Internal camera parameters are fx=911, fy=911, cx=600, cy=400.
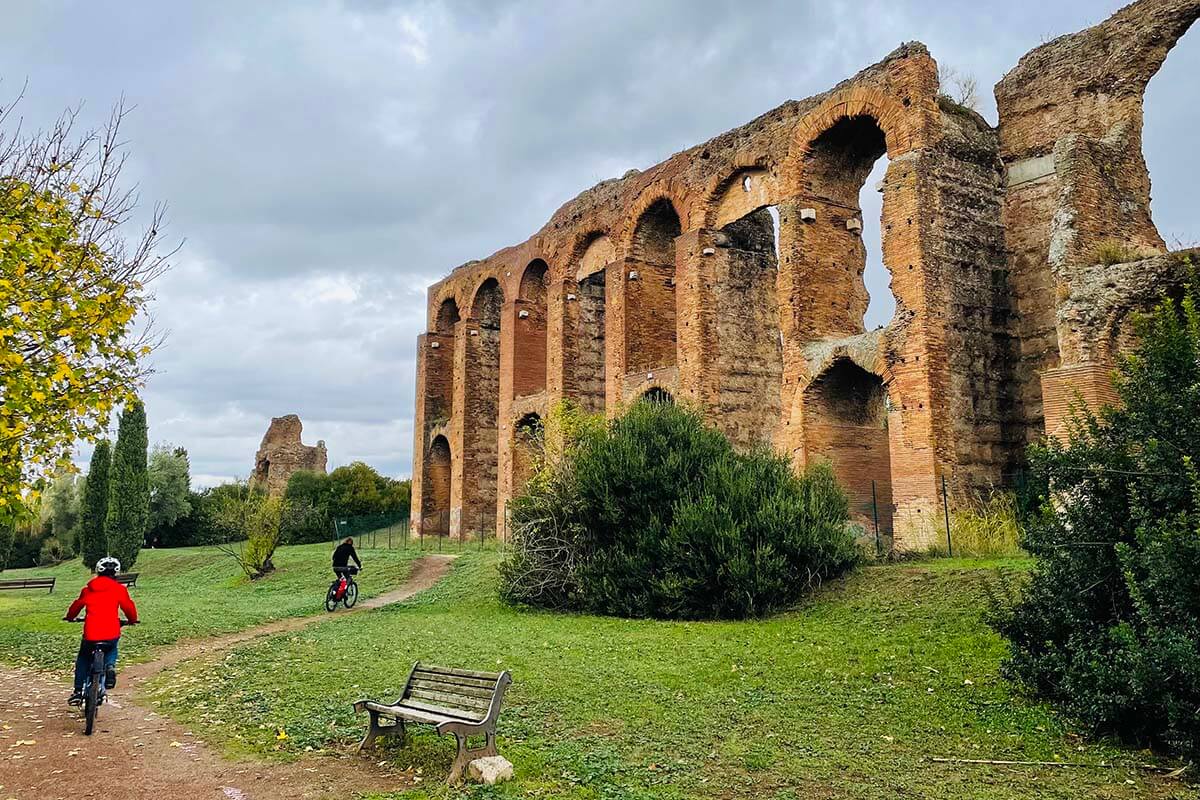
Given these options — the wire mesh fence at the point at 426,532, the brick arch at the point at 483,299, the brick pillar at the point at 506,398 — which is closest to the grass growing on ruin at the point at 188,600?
the wire mesh fence at the point at 426,532

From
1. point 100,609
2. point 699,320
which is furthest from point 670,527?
point 699,320

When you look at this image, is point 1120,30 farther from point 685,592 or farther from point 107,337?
point 107,337

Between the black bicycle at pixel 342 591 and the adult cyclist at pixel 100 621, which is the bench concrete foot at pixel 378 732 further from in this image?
the black bicycle at pixel 342 591

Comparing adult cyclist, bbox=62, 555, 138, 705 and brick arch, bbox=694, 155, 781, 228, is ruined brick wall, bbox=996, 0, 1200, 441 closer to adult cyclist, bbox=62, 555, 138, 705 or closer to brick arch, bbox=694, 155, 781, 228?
brick arch, bbox=694, 155, 781, 228

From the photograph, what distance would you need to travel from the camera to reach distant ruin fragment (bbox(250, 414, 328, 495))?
45125 mm

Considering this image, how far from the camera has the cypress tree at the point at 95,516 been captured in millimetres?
30878

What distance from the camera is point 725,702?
7477mm

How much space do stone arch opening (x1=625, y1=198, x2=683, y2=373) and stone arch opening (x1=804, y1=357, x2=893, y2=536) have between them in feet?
20.7

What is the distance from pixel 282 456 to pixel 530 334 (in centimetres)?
2134

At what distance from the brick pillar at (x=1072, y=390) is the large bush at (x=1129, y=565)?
679cm

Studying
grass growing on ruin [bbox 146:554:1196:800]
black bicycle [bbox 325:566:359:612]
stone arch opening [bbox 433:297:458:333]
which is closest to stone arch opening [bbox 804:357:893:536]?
grass growing on ruin [bbox 146:554:1196:800]

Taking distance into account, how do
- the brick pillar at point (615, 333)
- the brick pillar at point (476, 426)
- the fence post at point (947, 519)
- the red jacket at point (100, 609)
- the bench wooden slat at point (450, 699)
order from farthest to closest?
the brick pillar at point (476, 426)
the brick pillar at point (615, 333)
the fence post at point (947, 519)
the red jacket at point (100, 609)
the bench wooden slat at point (450, 699)

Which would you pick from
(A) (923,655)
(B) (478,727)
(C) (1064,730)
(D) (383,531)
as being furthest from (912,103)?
(D) (383,531)

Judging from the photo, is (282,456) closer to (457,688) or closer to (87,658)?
(87,658)
